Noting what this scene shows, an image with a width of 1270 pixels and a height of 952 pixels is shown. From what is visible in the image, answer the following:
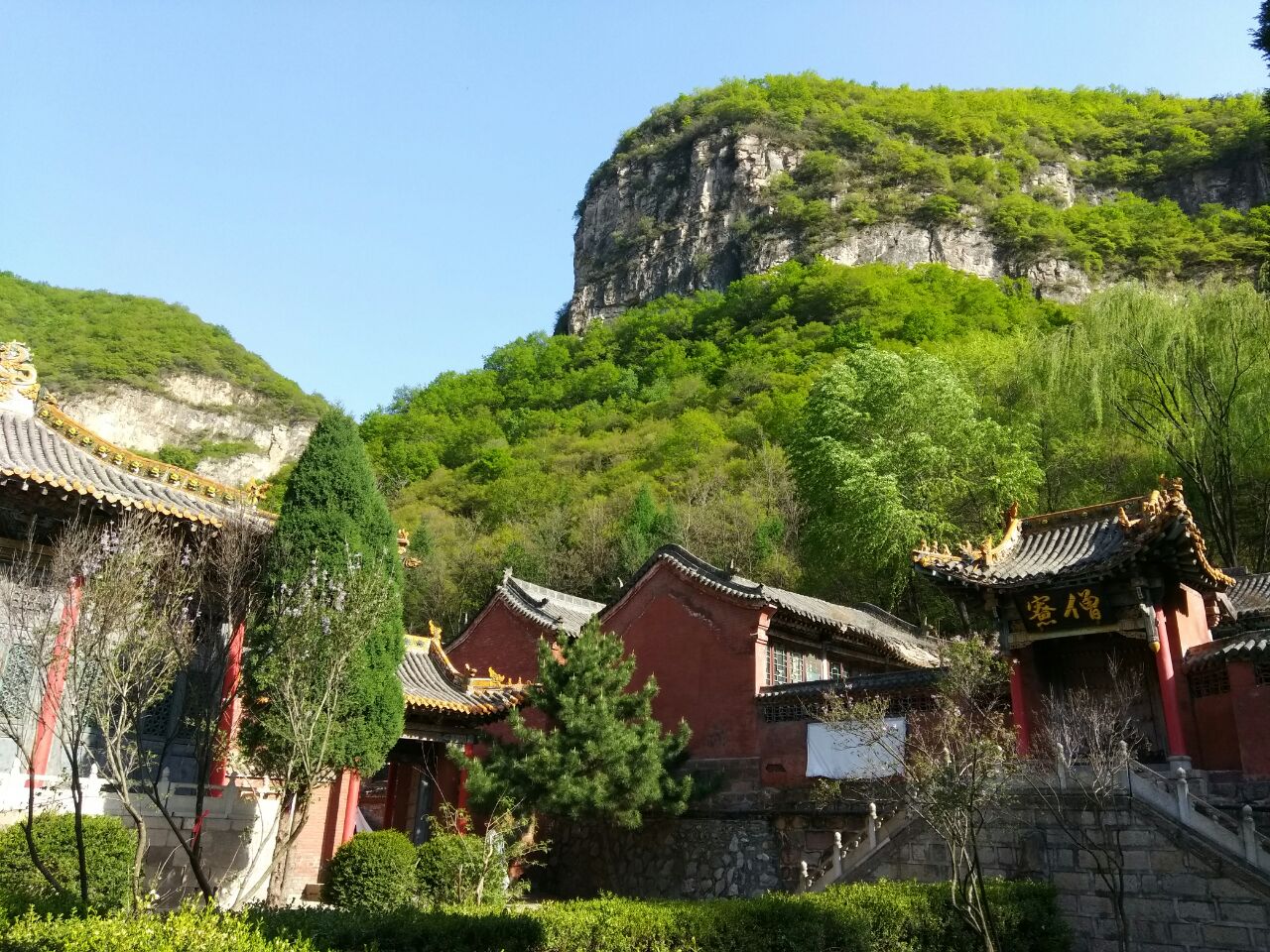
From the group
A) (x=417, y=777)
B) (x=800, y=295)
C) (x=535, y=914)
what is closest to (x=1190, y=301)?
(x=417, y=777)

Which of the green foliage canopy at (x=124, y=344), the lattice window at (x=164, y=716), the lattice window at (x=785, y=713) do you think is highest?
the green foliage canopy at (x=124, y=344)

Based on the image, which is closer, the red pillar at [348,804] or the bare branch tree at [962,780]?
the bare branch tree at [962,780]

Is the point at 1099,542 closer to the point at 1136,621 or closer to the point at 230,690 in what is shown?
the point at 1136,621

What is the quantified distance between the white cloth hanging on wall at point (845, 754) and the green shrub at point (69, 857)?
9466 millimetres

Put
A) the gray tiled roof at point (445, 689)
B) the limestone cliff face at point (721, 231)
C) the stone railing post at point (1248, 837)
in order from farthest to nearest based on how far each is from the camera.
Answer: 1. the limestone cliff face at point (721, 231)
2. the gray tiled roof at point (445, 689)
3. the stone railing post at point (1248, 837)

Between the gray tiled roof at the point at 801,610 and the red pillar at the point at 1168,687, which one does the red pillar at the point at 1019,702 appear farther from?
the gray tiled roof at the point at 801,610

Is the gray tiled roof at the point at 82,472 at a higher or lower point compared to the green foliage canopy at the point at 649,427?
lower

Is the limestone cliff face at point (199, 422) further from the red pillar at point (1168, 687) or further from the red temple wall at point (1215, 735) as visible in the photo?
the red temple wall at point (1215, 735)

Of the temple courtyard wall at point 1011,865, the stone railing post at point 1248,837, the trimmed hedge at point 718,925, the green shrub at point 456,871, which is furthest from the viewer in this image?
the green shrub at point 456,871

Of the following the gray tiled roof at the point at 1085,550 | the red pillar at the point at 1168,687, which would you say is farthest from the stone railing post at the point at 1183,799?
the gray tiled roof at the point at 1085,550

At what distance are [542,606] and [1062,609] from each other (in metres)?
13.3

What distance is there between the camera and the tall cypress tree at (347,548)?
11.3m

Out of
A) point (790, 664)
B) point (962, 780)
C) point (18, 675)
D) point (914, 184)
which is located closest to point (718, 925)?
point (962, 780)

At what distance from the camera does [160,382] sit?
75375mm
